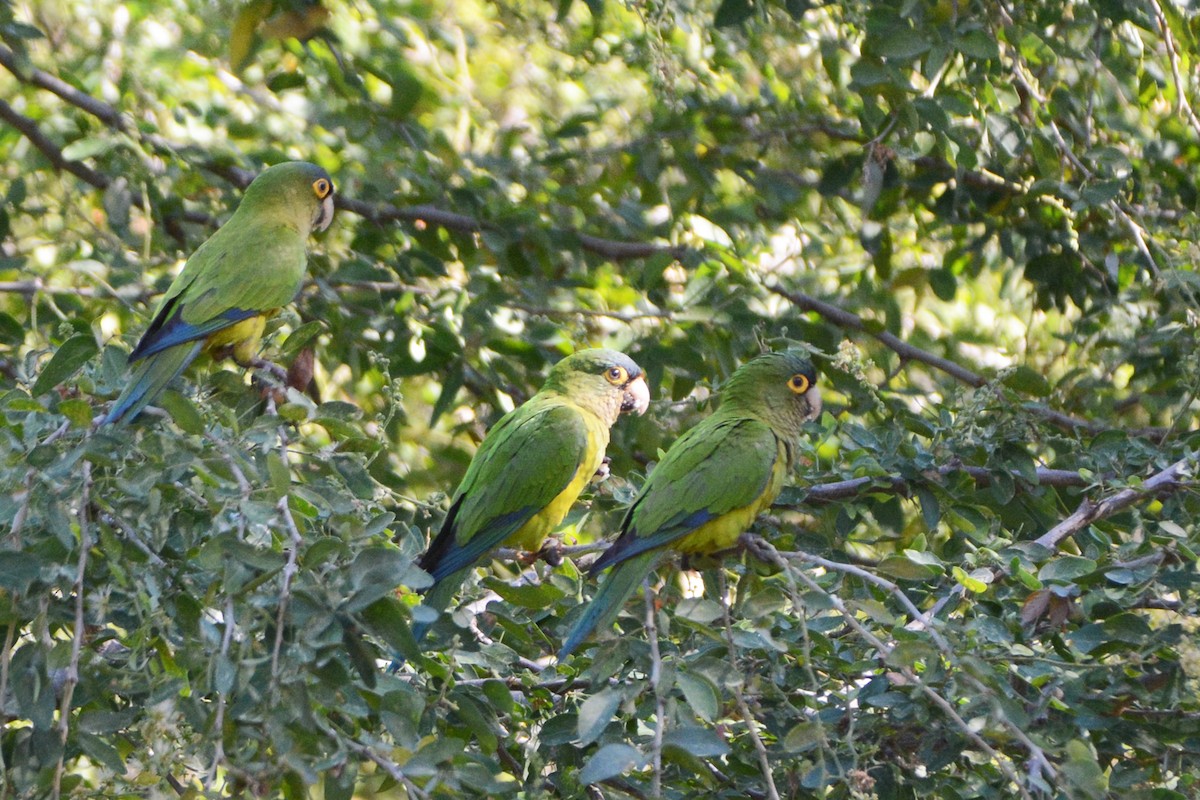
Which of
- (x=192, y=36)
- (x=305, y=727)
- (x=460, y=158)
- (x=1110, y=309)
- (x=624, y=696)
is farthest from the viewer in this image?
(x=192, y=36)

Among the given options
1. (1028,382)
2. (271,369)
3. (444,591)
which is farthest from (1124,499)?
(271,369)

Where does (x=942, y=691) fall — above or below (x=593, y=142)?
above

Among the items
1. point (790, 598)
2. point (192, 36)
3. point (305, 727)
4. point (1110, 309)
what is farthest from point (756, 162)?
point (305, 727)

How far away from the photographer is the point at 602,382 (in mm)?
3799

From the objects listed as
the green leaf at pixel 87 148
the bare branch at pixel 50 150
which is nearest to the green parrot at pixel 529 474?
the green leaf at pixel 87 148

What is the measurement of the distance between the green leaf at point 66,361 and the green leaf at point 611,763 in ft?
4.45

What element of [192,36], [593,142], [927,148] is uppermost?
[927,148]

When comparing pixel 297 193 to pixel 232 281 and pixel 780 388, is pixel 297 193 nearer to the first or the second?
pixel 232 281

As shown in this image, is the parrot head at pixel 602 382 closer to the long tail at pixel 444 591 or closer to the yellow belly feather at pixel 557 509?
the yellow belly feather at pixel 557 509

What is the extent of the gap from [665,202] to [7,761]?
141 inches

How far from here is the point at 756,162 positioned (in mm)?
5113

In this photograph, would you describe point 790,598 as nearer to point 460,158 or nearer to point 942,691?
point 942,691

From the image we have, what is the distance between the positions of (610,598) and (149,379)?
124 centimetres

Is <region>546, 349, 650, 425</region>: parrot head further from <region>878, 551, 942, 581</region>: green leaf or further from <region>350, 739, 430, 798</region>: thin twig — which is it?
<region>350, 739, 430, 798</region>: thin twig
